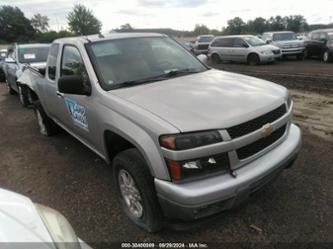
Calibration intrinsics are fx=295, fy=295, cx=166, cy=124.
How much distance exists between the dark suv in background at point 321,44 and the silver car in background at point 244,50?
220 centimetres

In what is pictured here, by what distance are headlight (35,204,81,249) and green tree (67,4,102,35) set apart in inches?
1769

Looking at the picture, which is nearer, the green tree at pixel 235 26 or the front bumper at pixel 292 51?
the front bumper at pixel 292 51

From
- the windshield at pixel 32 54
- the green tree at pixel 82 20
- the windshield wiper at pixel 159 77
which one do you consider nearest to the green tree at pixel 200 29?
the green tree at pixel 82 20

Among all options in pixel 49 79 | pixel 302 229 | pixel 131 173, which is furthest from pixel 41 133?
pixel 302 229

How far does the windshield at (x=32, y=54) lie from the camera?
885 cm

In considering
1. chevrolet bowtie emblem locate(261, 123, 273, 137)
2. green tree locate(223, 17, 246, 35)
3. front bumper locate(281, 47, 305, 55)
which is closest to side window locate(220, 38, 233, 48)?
front bumper locate(281, 47, 305, 55)

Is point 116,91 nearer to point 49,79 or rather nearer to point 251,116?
point 251,116

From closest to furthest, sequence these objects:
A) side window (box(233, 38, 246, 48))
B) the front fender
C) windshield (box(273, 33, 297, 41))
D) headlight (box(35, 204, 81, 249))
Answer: headlight (box(35, 204, 81, 249)) < the front fender < side window (box(233, 38, 246, 48)) < windshield (box(273, 33, 297, 41))

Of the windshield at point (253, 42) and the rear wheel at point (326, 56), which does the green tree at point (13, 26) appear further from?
the rear wheel at point (326, 56)

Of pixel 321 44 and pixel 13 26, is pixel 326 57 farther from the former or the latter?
pixel 13 26

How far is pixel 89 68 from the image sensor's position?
338cm

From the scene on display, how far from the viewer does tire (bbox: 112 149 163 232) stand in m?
2.60

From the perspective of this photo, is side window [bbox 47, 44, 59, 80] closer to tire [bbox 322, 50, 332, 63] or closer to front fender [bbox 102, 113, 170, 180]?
front fender [bbox 102, 113, 170, 180]

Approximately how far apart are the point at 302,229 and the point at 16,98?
10.0 m
